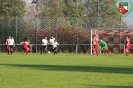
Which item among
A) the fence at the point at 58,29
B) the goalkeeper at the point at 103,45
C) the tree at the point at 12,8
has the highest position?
the tree at the point at 12,8

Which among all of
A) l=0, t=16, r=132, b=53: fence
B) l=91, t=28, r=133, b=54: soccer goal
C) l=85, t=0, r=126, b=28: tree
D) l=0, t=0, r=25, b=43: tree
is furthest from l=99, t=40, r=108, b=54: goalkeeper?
l=0, t=0, r=25, b=43: tree

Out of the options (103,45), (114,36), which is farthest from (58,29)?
(103,45)

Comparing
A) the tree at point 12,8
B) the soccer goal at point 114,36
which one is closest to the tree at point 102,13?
the soccer goal at point 114,36

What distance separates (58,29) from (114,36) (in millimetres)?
6098

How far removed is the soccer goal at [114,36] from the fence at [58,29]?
76 cm

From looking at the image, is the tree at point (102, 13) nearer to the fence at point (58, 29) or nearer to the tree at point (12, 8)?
→ the fence at point (58, 29)

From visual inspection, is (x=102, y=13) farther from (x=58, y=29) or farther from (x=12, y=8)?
(x=58, y=29)

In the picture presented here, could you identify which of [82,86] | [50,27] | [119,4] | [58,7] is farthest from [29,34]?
[82,86]

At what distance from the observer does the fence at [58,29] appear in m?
60.5

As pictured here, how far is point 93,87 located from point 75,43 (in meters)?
45.5

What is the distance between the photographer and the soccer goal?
59.8 metres

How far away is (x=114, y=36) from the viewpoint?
6069 cm

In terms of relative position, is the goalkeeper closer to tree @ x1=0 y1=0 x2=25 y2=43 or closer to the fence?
the fence

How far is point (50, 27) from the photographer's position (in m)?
61.5
